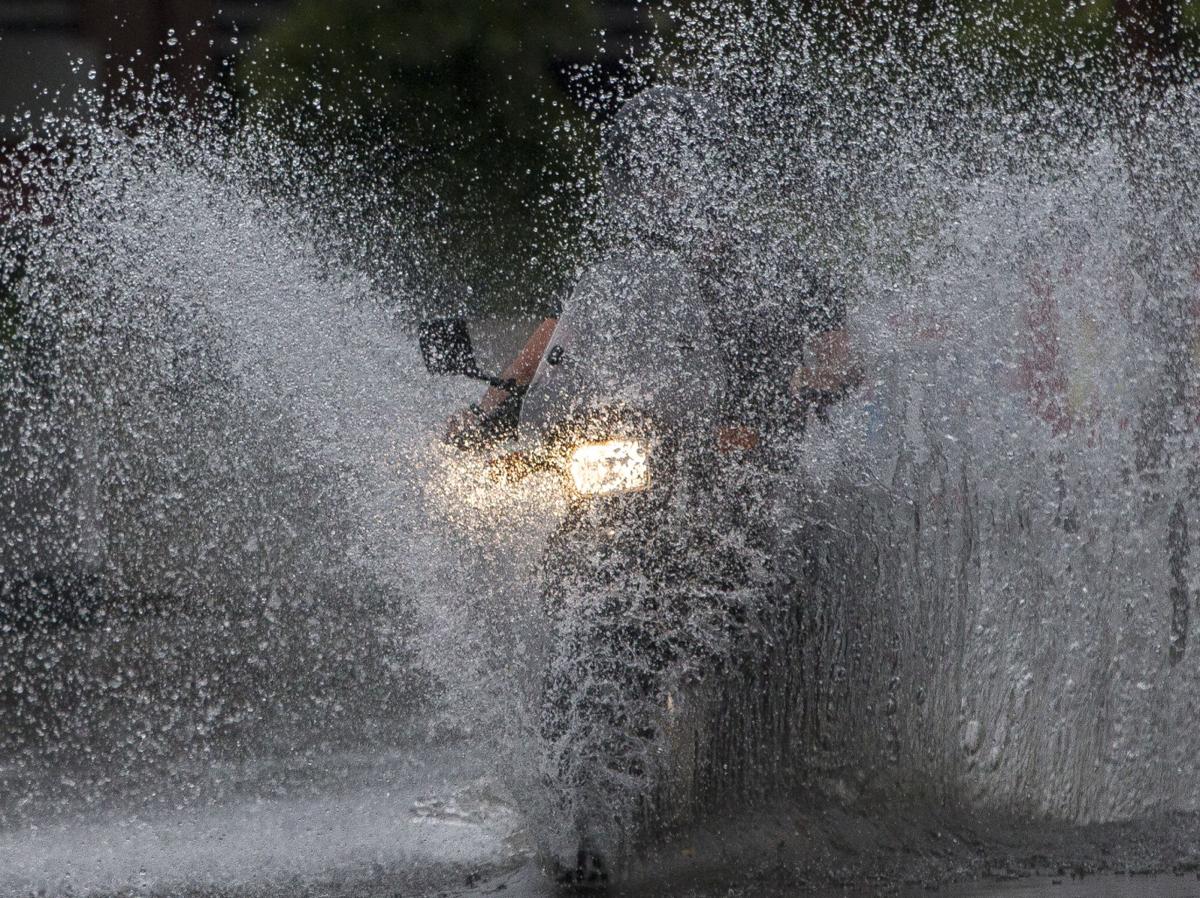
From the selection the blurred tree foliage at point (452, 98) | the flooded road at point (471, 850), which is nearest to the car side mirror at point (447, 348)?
the flooded road at point (471, 850)

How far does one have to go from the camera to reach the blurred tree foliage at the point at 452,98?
25.6 ft

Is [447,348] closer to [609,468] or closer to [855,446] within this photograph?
[609,468]

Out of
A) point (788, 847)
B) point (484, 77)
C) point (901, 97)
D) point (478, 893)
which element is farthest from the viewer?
point (484, 77)

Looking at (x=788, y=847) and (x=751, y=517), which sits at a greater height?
(x=751, y=517)

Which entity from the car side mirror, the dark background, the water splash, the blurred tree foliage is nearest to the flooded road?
the water splash

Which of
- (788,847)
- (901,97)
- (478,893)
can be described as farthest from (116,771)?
(901,97)

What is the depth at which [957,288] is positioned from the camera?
4039mm

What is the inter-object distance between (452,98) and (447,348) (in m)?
4.56

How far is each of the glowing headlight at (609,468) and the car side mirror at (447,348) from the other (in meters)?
0.53

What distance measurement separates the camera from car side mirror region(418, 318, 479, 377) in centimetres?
369

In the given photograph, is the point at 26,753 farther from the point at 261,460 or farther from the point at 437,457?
the point at 437,457

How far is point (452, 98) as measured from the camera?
312 inches

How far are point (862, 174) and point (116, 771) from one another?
2808 mm

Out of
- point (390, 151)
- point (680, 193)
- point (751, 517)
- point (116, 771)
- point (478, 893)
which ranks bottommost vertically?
point (478, 893)
